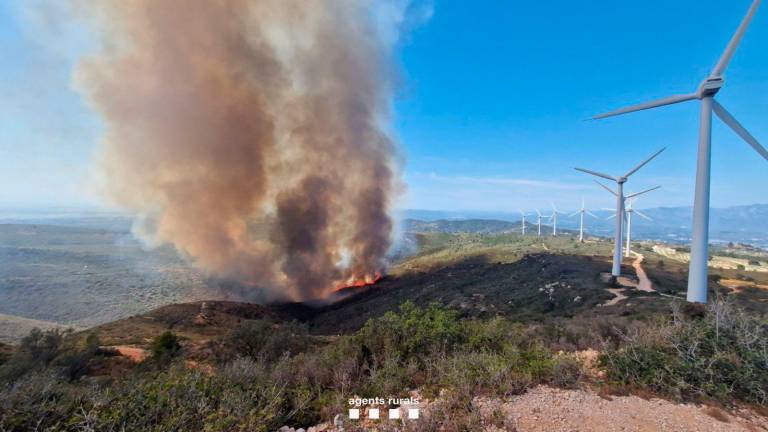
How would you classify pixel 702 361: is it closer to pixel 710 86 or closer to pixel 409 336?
pixel 409 336

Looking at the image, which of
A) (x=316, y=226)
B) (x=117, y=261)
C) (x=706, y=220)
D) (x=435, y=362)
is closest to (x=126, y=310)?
(x=117, y=261)

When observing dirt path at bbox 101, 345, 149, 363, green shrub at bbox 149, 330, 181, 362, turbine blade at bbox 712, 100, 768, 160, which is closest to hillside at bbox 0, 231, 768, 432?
green shrub at bbox 149, 330, 181, 362

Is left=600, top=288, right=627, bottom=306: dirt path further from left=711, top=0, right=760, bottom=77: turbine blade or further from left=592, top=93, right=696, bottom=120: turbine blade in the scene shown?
left=711, top=0, right=760, bottom=77: turbine blade

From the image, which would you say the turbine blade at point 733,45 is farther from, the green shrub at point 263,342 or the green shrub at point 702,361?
the green shrub at point 263,342

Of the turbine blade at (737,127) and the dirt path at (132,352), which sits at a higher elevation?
the turbine blade at (737,127)

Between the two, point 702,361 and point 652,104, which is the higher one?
point 652,104

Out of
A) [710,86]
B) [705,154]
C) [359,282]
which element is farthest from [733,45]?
[359,282]

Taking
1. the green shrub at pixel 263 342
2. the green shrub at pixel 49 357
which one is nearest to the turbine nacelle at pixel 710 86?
the green shrub at pixel 263 342

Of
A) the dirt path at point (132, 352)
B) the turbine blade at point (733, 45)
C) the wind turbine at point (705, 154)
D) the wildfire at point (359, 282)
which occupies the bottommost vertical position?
the wildfire at point (359, 282)
